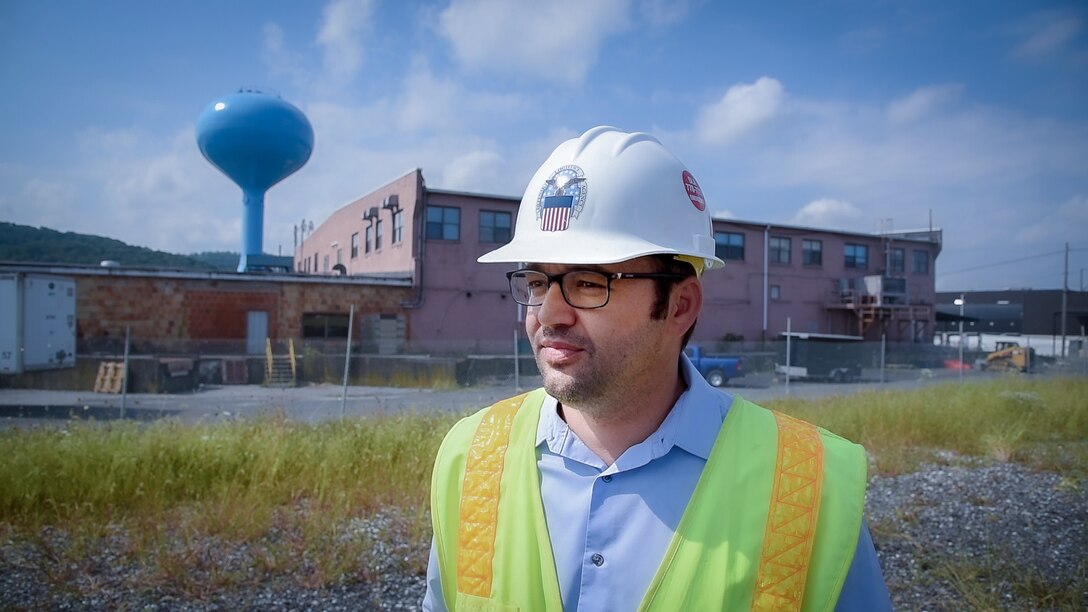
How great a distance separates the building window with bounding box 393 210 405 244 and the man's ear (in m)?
28.2

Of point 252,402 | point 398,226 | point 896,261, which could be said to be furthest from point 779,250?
point 252,402

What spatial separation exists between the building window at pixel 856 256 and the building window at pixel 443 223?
82.1 ft

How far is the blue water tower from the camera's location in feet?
92.6

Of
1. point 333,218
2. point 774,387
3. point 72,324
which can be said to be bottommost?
point 774,387

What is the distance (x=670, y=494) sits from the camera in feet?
5.24

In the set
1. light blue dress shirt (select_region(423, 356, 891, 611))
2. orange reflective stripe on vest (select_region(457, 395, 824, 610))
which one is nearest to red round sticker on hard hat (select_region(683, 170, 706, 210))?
light blue dress shirt (select_region(423, 356, 891, 611))

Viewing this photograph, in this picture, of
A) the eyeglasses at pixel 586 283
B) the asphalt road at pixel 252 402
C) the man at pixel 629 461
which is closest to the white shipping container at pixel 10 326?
the asphalt road at pixel 252 402

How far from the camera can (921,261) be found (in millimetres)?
41156

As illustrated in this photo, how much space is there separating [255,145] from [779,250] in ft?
94.9

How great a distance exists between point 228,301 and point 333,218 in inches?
799

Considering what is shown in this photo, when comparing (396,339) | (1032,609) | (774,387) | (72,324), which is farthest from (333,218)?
(1032,609)

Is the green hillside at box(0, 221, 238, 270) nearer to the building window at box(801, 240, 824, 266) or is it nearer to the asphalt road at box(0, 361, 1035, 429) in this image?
the asphalt road at box(0, 361, 1035, 429)

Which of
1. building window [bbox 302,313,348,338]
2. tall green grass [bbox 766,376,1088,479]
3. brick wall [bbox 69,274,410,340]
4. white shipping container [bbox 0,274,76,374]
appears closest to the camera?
tall green grass [bbox 766,376,1088,479]

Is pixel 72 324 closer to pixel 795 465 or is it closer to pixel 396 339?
pixel 396 339
